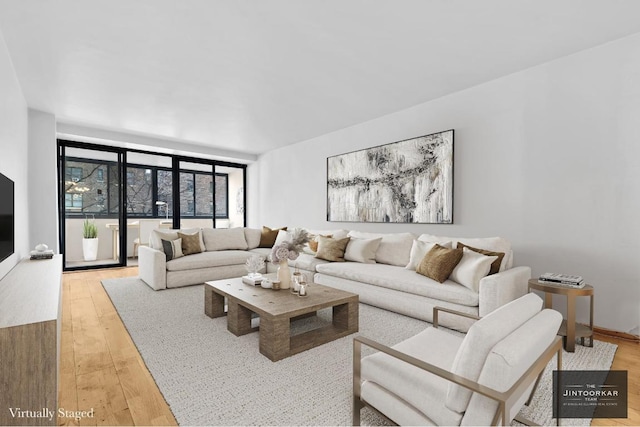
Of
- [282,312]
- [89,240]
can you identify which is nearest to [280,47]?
[282,312]

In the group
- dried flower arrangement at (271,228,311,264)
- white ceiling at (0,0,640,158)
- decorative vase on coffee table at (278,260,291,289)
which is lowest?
decorative vase on coffee table at (278,260,291,289)

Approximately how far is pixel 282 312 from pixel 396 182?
2829mm

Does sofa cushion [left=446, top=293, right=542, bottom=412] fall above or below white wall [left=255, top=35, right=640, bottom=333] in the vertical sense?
below

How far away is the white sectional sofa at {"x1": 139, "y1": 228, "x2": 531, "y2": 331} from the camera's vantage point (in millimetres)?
2754

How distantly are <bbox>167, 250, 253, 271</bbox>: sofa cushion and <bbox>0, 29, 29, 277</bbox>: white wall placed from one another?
1644 mm

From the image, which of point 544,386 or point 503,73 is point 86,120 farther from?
point 544,386

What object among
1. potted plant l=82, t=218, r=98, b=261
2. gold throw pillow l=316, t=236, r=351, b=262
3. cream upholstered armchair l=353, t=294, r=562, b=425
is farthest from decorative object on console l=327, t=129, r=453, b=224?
potted plant l=82, t=218, r=98, b=261

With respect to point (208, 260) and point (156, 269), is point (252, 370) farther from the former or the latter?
point (208, 260)

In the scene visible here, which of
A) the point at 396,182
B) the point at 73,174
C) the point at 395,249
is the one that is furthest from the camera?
the point at 73,174

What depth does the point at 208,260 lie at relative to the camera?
183 inches

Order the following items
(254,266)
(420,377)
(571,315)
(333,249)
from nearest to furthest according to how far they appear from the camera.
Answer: (420,377) < (571,315) < (254,266) < (333,249)

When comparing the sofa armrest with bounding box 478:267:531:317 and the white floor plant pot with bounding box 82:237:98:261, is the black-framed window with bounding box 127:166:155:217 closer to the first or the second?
the white floor plant pot with bounding box 82:237:98:261

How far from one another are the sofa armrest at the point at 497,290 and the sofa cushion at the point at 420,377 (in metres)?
1.05

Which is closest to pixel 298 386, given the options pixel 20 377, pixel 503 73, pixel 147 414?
pixel 147 414
